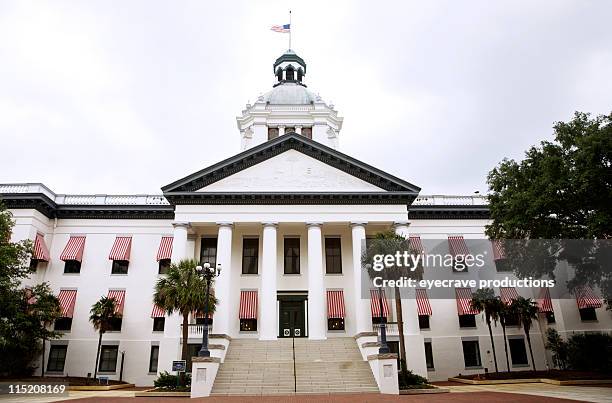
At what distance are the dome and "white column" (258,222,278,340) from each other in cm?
1887

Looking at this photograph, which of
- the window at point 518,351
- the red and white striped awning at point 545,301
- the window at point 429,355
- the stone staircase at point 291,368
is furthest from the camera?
the window at point 518,351

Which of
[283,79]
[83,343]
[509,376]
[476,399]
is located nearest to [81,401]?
[83,343]

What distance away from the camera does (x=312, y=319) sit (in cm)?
2655

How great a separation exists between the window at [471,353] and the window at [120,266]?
965 inches

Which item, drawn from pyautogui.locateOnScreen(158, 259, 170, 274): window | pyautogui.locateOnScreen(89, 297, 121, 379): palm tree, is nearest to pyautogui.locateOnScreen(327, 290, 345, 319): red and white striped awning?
pyautogui.locateOnScreen(158, 259, 170, 274): window

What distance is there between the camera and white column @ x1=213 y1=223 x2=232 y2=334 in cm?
2623

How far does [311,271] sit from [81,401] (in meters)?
14.1

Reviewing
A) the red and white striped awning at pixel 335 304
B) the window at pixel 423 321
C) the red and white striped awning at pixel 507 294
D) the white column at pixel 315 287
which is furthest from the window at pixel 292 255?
the red and white striped awning at pixel 507 294

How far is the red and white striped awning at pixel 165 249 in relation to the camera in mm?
31547

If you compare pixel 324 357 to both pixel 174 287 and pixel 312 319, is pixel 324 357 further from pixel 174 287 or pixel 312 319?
pixel 174 287

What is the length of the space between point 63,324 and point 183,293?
13474mm

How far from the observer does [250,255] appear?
31.2 metres

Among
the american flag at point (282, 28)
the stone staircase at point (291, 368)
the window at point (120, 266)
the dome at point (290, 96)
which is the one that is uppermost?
the american flag at point (282, 28)

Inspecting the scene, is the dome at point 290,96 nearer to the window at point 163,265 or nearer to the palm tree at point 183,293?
the window at point 163,265
